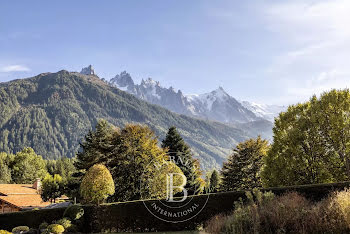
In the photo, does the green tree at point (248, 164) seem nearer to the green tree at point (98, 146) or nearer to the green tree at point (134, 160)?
the green tree at point (134, 160)

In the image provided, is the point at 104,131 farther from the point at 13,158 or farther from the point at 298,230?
the point at 13,158

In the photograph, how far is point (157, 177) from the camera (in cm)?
3003

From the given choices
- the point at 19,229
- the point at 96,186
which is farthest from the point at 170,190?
the point at 19,229

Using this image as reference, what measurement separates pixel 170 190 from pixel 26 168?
205ft

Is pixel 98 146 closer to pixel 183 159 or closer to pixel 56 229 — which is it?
pixel 183 159

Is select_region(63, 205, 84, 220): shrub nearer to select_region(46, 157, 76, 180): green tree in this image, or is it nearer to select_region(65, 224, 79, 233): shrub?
select_region(65, 224, 79, 233): shrub

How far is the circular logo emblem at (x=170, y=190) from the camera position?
855 inches

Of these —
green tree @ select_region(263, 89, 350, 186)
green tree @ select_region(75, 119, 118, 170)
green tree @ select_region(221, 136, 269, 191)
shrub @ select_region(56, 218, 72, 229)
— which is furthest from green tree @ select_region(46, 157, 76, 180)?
green tree @ select_region(263, 89, 350, 186)

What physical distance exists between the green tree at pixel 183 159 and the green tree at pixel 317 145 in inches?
443

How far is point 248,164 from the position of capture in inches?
1715

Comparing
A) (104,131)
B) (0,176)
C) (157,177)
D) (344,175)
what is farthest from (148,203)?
(0,176)

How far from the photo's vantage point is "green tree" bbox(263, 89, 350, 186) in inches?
1040

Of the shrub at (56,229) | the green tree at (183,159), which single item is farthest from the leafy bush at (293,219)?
the green tree at (183,159)

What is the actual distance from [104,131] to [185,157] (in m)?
11.1
